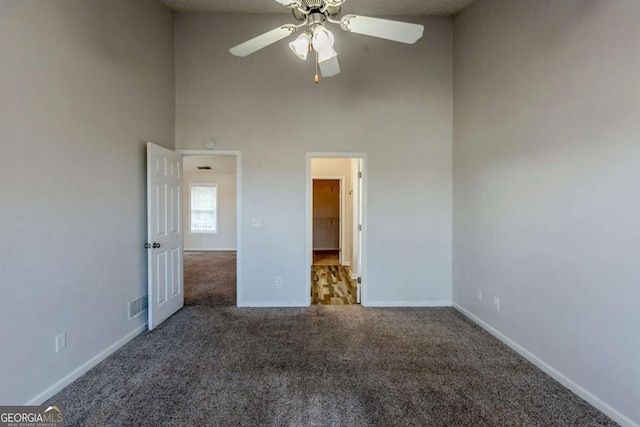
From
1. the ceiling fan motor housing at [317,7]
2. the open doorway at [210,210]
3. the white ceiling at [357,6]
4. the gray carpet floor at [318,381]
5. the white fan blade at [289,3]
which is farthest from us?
the open doorway at [210,210]

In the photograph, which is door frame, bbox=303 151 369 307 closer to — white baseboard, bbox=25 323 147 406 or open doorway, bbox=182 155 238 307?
white baseboard, bbox=25 323 147 406

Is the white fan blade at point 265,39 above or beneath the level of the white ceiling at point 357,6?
beneath

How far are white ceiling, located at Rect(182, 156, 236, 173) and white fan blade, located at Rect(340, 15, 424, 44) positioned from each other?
6191 mm

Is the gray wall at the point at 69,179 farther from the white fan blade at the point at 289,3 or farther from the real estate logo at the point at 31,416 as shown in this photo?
the white fan blade at the point at 289,3

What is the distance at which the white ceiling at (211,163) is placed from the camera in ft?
25.3

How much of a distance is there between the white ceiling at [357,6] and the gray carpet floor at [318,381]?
3.79 metres

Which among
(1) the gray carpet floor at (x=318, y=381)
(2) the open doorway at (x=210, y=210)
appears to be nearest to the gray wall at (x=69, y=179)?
(1) the gray carpet floor at (x=318, y=381)

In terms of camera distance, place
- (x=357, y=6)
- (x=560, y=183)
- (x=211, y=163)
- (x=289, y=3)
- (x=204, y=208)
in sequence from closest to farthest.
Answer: (x=289, y=3), (x=560, y=183), (x=357, y=6), (x=211, y=163), (x=204, y=208)

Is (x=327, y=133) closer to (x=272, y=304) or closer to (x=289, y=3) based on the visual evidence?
(x=289, y=3)

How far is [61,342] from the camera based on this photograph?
221cm

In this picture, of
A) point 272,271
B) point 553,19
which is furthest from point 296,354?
point 553,19

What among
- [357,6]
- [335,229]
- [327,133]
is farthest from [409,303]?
[335,229]

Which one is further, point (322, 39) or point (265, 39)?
point (265, 39)

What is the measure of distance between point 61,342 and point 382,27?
3.15 metres
